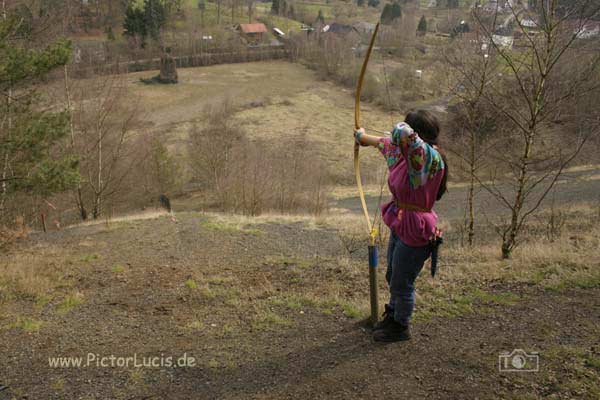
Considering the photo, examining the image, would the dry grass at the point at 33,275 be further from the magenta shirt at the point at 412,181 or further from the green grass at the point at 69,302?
the magenta shirt at the point at 412,181

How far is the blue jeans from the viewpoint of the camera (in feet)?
12.9

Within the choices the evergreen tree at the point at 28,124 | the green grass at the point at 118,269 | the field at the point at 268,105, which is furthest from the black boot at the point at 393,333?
the field at the point at 268,105

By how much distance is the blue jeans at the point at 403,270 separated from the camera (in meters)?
3.92

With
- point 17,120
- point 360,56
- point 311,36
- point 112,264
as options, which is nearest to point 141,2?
point 311,36

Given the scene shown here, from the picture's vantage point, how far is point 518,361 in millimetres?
4074

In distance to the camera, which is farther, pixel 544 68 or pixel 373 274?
pixel 544 68

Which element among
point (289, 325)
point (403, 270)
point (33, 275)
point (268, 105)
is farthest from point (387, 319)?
point (268, 105)

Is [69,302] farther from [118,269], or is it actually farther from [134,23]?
[134,23]

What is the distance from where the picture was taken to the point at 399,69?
129 feet

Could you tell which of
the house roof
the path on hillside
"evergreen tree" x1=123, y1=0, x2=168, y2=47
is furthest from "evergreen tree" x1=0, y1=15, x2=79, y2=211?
the house roof

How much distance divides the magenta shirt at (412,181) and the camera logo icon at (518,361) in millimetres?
1337

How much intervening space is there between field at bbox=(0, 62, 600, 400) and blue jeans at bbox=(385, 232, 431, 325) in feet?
1.54

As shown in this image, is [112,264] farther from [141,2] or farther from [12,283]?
[141,2]

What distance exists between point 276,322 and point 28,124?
8.32 meters
